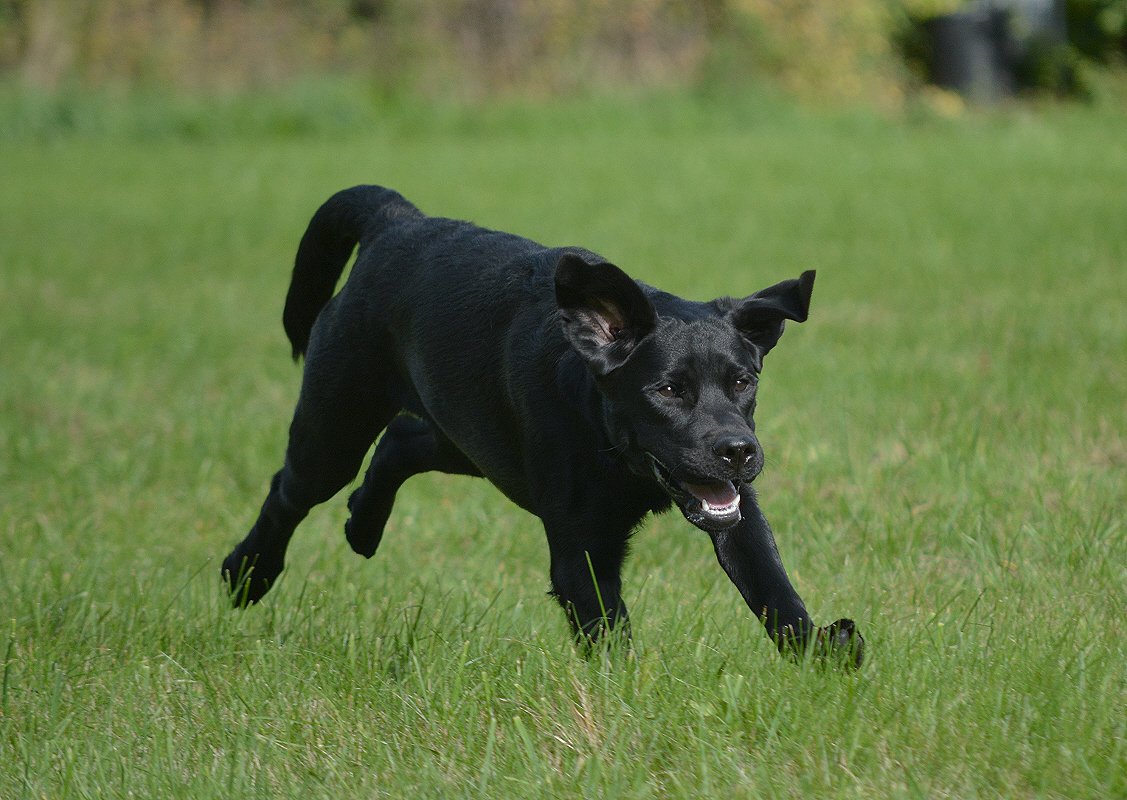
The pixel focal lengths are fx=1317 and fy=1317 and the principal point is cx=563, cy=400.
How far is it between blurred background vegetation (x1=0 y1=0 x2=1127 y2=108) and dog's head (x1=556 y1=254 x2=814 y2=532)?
17.2m

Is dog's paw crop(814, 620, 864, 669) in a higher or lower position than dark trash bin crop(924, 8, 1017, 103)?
lower

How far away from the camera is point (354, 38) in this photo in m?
20.3

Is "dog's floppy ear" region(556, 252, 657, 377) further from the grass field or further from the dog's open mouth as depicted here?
the grass field

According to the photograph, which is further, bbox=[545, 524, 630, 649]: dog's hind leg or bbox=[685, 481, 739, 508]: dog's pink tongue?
bbox=[545, 524, 630, 649]: dog's hind leg

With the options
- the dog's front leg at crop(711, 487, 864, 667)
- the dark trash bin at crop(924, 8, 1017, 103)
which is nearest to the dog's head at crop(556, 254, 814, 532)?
the dog's front leg at crop(711, 487, 864, 667)

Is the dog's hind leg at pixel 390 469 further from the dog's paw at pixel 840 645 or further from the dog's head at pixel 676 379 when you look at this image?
the dog's paw at pixel 840 645

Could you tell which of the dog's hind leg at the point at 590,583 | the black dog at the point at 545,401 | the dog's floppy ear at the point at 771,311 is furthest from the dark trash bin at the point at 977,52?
the dog's hind leg at the point at 590,583

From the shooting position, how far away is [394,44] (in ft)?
65.4

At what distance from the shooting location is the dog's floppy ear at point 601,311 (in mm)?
2785

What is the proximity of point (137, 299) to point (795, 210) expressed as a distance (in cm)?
555

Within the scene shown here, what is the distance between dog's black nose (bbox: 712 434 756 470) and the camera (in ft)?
8.71

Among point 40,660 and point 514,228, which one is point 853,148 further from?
point 40,660

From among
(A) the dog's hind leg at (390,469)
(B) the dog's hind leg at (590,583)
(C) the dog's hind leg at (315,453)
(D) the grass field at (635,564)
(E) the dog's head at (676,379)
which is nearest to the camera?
(D) the grass field at (635,564)

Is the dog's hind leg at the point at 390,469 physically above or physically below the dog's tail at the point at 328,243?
below
